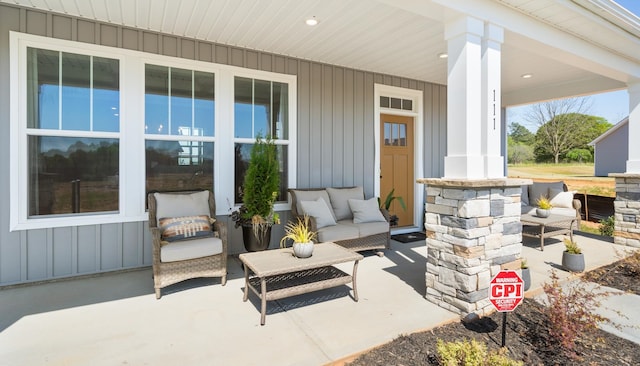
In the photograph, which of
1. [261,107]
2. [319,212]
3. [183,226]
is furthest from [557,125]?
[183,226]

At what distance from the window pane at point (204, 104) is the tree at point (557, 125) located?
17087mm

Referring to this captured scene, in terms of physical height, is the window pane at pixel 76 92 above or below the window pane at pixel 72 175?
above

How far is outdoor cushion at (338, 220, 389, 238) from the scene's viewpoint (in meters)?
4.31

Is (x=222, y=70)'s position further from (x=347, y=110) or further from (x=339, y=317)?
(x=339, y=317)

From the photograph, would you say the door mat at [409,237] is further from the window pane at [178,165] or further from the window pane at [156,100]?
the window pane at [156,100]

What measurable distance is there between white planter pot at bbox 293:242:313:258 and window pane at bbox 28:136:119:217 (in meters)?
2.37

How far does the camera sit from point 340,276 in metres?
3.00

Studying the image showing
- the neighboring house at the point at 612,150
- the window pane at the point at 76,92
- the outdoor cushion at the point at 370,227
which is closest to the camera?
the window pane at the point at 76,92

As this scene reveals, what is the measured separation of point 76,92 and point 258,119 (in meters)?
2.08

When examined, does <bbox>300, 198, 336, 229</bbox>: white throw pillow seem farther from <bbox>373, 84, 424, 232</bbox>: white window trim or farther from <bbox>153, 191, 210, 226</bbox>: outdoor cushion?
<bbox>373, 84, 424, 232</bbox>: white window trim

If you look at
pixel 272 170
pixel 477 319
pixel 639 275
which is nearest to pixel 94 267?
pixel 272 170

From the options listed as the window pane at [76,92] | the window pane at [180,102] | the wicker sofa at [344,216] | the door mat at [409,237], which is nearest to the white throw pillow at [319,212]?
the wicker sofa at [344,216]

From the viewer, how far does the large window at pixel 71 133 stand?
136 inches

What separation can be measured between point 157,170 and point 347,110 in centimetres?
291
